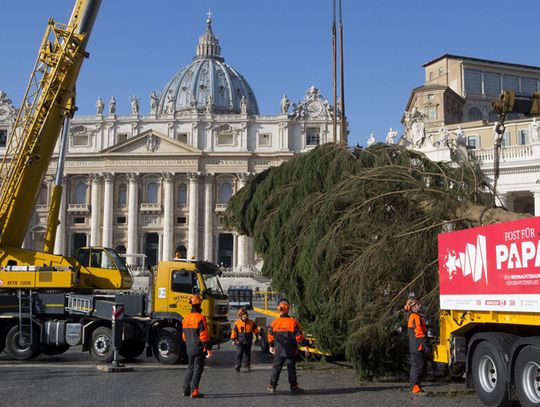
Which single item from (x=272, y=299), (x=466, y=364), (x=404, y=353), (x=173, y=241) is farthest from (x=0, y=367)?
(x=173, y=241)

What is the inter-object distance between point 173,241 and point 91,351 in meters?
68.0

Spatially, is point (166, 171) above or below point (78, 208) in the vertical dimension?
above

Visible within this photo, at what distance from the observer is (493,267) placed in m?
10.0

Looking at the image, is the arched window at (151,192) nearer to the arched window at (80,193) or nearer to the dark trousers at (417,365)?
the arched window at (80,193)

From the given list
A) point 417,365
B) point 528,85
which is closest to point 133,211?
point 528,85

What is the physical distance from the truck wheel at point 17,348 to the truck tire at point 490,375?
11020mm

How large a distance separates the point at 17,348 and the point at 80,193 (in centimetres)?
7132

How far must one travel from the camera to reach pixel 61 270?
1809cm

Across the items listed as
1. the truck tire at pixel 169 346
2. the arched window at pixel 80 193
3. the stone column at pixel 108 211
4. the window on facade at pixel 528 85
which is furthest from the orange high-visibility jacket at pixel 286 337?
the arched window at pixel 80 193

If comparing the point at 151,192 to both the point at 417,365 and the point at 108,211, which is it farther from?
the point at 417,365

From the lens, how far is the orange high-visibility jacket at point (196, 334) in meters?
11.8

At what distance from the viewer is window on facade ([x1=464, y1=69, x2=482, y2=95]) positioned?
69062mm

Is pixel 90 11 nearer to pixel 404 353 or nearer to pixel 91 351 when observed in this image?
pixel 91 351

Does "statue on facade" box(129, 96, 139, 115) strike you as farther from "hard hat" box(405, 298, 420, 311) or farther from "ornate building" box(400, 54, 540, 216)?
"hard hat" box(405, 298, 420, 311)
